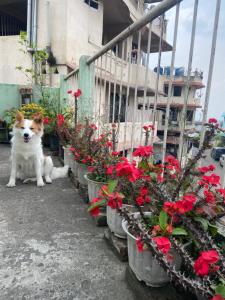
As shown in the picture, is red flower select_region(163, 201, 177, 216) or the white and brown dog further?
the white and brown dog

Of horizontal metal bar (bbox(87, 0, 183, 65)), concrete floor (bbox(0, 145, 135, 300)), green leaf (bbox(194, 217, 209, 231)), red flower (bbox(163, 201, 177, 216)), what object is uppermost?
horizontal metal bar (bbox(87, 0, 183, 65))

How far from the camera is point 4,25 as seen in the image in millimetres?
→ 8891

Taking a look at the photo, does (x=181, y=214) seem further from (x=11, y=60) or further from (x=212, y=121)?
(x=11, y=60)

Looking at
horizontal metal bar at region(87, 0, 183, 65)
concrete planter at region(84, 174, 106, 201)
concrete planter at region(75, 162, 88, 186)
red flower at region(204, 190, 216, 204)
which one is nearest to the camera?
red flower at region(204, 190, 216, 204)

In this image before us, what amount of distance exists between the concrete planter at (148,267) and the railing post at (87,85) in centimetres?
210

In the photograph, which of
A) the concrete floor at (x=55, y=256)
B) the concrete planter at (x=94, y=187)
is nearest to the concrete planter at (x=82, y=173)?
the concrete floor at (x=55, y=256)

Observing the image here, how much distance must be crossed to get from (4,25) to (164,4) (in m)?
9.78


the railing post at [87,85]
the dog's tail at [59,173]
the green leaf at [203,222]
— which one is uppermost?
the railing post at [87,85]

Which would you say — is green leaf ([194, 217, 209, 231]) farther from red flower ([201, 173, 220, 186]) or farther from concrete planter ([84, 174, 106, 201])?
concrete planter ([84, 174, 106, 201])

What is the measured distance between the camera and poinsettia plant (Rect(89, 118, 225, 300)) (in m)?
0.83

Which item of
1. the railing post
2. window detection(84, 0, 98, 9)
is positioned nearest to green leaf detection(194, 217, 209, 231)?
the railing post

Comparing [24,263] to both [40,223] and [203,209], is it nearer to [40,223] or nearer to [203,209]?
[40,223]

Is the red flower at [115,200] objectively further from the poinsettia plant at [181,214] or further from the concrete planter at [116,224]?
the concrete planter at [116,224]

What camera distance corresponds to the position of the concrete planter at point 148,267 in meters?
1.09
